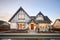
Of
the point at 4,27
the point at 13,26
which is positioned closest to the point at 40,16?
the point at 13,26

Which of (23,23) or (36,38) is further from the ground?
(23,23)

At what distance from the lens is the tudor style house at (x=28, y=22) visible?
279cm

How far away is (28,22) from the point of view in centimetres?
279

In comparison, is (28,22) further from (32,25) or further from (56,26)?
(56,26)

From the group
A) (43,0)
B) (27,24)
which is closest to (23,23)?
(27,24)

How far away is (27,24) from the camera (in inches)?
110

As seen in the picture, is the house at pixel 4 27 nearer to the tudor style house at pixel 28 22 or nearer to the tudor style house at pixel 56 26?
the tudor style house at pixel 28 22

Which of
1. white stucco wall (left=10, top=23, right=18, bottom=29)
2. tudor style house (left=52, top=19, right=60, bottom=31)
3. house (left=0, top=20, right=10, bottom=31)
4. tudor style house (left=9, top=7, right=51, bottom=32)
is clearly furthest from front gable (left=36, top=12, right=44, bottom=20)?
house (left=0, top=20, right=10, bottom=31)

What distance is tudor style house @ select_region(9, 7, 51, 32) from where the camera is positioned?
2791mm

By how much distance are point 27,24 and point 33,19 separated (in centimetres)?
11

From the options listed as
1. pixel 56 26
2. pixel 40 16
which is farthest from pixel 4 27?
pixel 56 26

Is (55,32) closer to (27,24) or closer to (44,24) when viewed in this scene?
(44,24)

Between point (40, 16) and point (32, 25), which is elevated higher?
point (40, 16)

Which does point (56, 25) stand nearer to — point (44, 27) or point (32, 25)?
point (44, 27)
